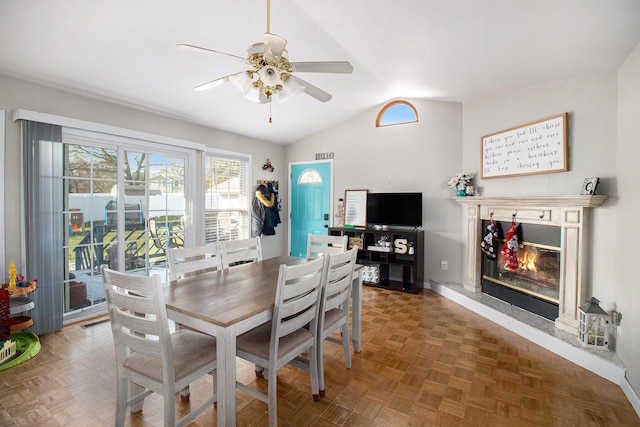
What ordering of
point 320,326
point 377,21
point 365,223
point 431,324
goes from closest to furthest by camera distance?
point 320,326 < point 377,21 < point 431,324 < point 365,223

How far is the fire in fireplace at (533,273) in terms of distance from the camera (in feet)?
9.61

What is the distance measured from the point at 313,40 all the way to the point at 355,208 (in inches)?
103

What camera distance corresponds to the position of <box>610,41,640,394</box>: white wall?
2.03 meters

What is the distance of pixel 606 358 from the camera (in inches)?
89.0

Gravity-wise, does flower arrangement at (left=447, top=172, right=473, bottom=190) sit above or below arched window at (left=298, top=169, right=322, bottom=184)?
below

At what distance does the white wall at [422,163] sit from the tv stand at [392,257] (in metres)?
0.32

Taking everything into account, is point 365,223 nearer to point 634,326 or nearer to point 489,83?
point 489,83

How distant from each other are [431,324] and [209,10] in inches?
139

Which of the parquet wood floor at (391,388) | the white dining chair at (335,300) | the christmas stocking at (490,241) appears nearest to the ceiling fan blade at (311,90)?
the white dining chair at (335,300)

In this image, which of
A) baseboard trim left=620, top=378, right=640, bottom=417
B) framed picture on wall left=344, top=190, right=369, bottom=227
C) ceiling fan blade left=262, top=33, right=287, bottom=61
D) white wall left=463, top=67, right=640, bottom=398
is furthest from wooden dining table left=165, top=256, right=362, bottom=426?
framed picture on wall left=344, top=190, right=369, bottom=227

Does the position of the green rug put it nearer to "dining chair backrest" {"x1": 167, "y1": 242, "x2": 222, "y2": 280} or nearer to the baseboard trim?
"dining chair backrest" {"x1": 167, "y1": 242, "x2": 222, "y2": 280}

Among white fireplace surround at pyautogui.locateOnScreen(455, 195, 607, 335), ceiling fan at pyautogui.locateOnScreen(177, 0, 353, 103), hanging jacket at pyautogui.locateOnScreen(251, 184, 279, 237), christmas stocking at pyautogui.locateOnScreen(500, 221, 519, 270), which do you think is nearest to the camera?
ceiling fan at pyautogui.locateOnScreen(177, 0, 353, 103)

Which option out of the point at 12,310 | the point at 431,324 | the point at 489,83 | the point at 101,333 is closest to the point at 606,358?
the point at 431,324

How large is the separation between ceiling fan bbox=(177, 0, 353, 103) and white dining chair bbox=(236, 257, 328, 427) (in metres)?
1.15
